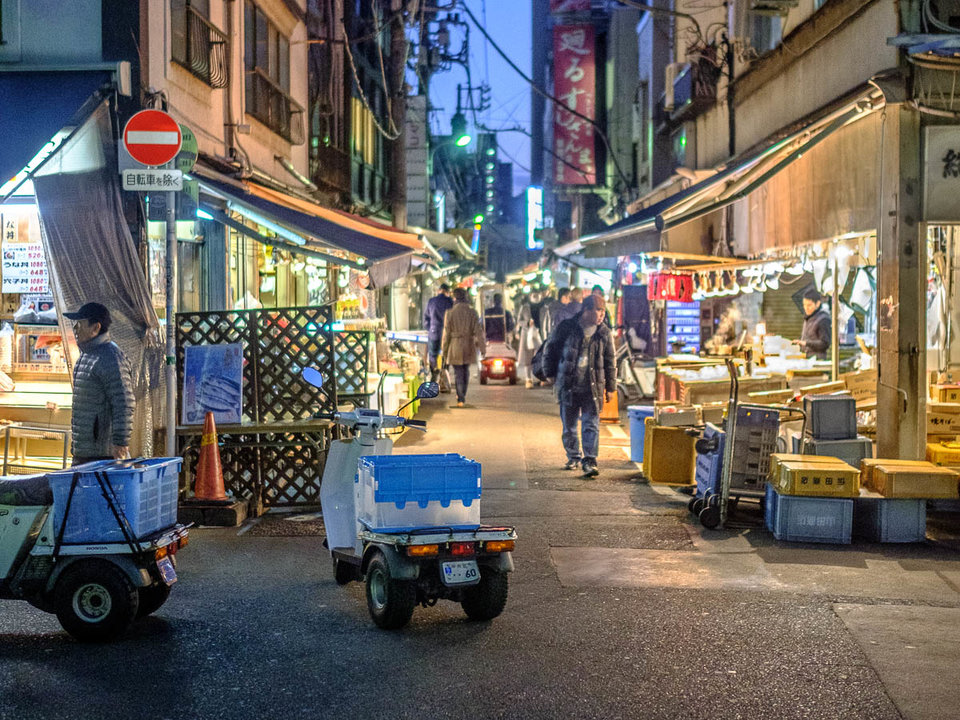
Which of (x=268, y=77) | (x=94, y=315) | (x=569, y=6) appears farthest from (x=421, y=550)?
A: (x=569, y=6)

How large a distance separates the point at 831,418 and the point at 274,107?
1146 centimetres

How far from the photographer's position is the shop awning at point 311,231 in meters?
12.8

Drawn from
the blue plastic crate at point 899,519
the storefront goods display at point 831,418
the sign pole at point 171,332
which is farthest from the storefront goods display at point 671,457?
the sign pole at point 171,332

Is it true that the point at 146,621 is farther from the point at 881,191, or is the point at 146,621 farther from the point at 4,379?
the point at 881,191

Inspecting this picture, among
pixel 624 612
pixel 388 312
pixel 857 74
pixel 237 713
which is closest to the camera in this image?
pixel 237 713

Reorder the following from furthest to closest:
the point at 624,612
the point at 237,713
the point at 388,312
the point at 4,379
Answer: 1. the point at 388,312
2. the point at 4,379
3. the point at 624,612
4. the point at 237,713

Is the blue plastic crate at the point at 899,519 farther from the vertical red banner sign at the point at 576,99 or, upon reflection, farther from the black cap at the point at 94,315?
the vertical red banner sign at the point at 576,99

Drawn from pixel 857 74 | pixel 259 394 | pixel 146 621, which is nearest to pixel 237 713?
pixel 146 621

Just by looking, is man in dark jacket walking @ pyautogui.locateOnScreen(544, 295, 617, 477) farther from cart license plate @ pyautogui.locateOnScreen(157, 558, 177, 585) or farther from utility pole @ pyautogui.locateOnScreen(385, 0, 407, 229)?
utility pole @ pyautogui.locateOnScreen(385, 0, 407, 229)

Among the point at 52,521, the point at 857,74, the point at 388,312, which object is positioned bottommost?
the point at 52,521

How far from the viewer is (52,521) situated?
6289 mm

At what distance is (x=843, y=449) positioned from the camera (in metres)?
10.3

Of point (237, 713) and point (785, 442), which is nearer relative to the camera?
point (237, 713)

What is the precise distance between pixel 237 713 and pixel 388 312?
2680 centimetres
